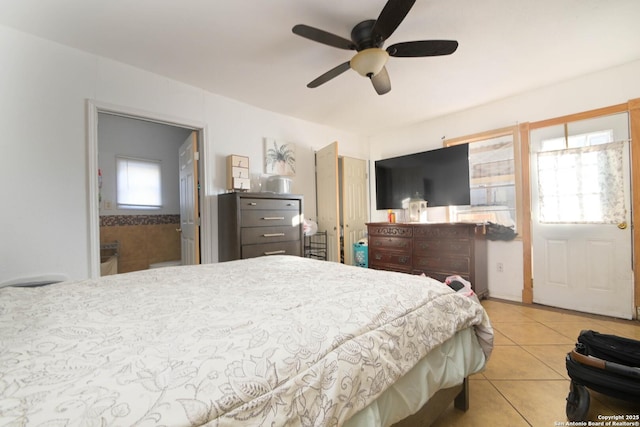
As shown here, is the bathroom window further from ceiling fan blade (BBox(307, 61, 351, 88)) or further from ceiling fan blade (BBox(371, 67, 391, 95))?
ceiling fan blade (BBox(371, 67, 391, 95))

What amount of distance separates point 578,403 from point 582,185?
92.9 inches

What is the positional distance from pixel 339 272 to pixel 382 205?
2833mm

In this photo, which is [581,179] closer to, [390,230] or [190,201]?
[390,230]

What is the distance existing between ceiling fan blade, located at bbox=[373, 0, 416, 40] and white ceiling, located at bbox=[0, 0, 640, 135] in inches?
8.5

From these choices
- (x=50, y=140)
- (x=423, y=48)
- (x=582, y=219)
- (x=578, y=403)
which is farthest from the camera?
(x=582, y=219)

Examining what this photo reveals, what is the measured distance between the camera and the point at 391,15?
4.93ft

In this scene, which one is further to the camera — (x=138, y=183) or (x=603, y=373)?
(x=138, y=183)

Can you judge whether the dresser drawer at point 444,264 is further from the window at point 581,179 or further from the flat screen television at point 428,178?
the window at point 581,179

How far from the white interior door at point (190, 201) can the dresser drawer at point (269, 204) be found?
62cm

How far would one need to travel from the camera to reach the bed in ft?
1.41

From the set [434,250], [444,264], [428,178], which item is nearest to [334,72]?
[428,178]

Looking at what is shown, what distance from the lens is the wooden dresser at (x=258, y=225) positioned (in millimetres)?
2688

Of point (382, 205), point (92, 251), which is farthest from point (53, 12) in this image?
point (382, 205)

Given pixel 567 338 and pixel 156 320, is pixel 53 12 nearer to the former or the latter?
pixel 156 320
